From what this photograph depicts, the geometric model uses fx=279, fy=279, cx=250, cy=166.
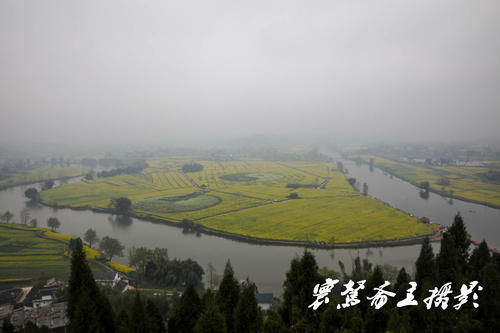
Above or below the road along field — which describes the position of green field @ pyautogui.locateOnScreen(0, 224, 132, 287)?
below

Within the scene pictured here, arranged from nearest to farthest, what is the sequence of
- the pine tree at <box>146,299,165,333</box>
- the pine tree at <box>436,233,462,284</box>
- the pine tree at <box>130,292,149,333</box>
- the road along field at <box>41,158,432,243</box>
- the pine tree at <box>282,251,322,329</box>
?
the pine tree at <box>130,292,149,333</box>, the pine tree at <box>282,251,322,329</box>, the pine tree at <box>146,299,165,333</box>, the pine tree at <box>436,233,462,284</box>, the road along field at <box>41,158,432,243</box>

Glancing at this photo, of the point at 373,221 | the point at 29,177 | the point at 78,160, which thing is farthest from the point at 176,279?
the point at 78,160

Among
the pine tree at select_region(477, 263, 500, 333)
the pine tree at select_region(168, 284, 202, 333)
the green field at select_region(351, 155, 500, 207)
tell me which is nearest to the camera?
the pine tree at select_region(477, 263, 500, 333)

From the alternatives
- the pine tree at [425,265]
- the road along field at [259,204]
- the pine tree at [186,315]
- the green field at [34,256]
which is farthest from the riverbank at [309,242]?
the pine tree at [186,315]

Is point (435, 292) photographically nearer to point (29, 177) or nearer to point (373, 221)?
point (373, 221)

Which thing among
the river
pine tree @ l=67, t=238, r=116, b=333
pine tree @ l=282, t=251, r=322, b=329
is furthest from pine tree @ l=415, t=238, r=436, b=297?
pine tree @ l=67, t=238, r=116, b=333

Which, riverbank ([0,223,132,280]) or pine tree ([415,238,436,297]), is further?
riverbank ([0,223,132,280])

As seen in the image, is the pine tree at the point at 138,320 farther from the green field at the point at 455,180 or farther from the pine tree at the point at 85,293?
the green field at the point at 455,180

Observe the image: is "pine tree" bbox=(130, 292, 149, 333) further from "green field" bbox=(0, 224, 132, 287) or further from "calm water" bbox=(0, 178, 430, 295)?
"green field" bbox=(0, 224, 132, 287)
